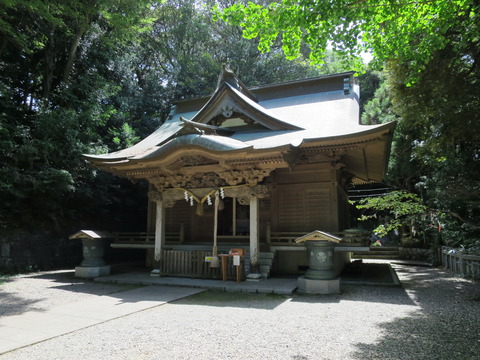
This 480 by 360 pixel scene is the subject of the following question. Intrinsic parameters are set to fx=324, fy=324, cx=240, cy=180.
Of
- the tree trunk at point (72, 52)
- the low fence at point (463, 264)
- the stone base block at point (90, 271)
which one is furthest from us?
the tree trunk at point (72, 52)

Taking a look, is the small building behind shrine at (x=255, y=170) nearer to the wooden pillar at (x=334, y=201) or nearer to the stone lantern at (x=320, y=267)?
the wooden pillar at (x=334, y=201)

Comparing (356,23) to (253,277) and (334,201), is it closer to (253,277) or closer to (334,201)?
(334,201)

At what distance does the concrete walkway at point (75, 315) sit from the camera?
15.7 ft

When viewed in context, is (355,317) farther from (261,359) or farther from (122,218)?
(122,218)

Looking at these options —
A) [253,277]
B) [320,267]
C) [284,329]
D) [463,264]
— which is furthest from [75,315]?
[463,264]

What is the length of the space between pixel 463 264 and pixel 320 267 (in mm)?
7312

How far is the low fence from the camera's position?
1098 centimetres

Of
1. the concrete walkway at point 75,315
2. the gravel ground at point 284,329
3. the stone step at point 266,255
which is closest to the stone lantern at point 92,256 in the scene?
the gravel ground at point 284,329

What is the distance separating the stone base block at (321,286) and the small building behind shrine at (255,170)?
197 cm

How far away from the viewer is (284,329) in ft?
16.7

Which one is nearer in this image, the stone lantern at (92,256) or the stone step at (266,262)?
the stone step at (266,262)

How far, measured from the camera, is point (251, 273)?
31.3 ft

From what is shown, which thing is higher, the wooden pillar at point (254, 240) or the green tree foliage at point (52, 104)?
the green tree foliage at point (52, 104)

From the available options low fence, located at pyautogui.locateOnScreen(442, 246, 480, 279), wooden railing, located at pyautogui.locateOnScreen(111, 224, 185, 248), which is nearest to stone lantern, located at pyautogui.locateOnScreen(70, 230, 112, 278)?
wooden railing, located at pyautogui.locateOnScreen(111, 224, 185, 248)
